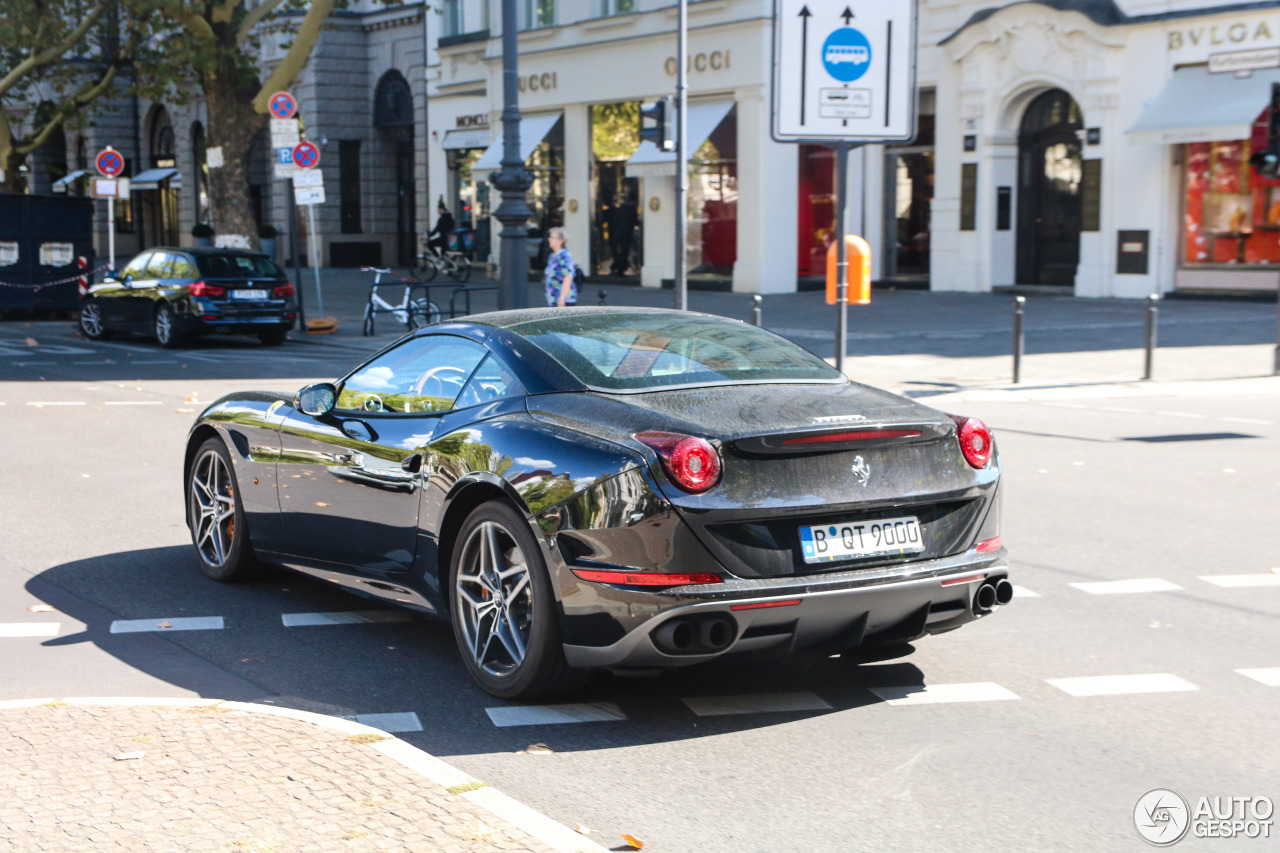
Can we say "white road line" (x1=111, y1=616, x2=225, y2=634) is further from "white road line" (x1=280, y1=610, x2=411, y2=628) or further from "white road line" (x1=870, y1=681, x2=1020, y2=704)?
"white road line" (x1=870, y1=681, x2=1020, y2=704)

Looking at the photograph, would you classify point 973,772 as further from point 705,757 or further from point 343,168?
point 343,168

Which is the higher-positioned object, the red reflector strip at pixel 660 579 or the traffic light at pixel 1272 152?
the traffic light at pixel 1272 152

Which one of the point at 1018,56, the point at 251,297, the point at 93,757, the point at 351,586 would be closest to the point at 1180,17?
the point at 1018,56

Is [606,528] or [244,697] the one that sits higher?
[606,528]

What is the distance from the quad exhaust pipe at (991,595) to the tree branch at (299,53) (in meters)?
23.7

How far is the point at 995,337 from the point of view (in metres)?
21.3

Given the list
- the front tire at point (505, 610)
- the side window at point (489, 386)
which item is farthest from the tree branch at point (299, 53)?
the front tire at point (505, 610)

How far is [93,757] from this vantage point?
14.1ft

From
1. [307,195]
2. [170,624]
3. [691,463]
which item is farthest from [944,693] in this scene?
[307,195]

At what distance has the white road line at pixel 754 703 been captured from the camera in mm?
5145

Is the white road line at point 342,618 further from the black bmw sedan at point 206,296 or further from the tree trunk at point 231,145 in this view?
the tree trunk at point 231,145

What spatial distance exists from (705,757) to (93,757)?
5.72 feet

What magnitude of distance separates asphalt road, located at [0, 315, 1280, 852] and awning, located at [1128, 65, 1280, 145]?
16524 mm

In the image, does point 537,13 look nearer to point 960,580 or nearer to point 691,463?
point 960,580
